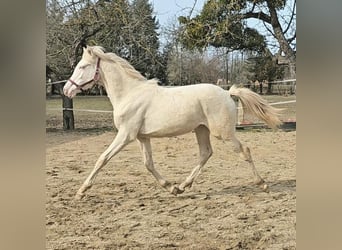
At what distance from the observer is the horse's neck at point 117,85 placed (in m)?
2.12

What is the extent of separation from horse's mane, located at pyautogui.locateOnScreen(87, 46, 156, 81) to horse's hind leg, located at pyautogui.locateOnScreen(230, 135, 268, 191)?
21.8 inches

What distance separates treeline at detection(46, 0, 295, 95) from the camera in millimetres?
2088

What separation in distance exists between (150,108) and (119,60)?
0.90 ft

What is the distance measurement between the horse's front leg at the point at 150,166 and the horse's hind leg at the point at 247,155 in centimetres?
36

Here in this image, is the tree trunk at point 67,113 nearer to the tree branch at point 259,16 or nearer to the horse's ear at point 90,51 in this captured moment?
the horse's ear at point 90,51

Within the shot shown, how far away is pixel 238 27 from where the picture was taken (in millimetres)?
2201

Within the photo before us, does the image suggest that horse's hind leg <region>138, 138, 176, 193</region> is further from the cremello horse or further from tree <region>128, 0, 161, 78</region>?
tree <region>128, 0, 161, 78</region>

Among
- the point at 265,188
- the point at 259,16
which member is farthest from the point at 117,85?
the point at 265,188

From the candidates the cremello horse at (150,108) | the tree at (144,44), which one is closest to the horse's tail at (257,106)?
the cremello horse at (150,108)

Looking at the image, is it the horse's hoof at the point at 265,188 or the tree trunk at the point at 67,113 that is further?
the horse's hoof at the point at 265,188

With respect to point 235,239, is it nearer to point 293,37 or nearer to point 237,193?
point 237,193
